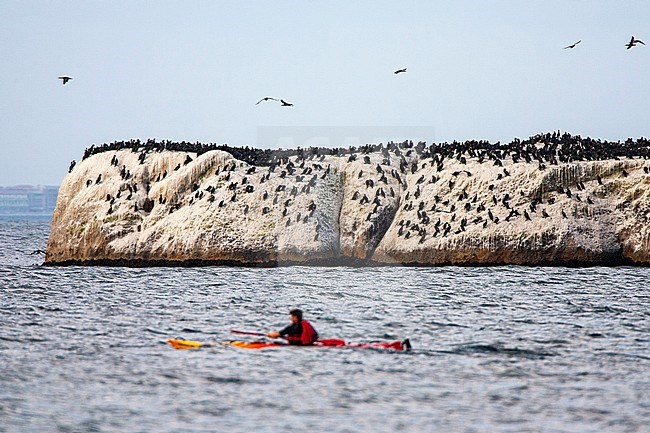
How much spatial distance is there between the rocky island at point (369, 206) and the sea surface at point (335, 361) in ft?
33.7

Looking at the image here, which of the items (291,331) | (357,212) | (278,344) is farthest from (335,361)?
(357,212)

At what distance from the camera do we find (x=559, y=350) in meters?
29.0

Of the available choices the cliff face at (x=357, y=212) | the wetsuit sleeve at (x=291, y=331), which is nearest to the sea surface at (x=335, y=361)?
the wetsuit sleeve at (x=291, y=331)

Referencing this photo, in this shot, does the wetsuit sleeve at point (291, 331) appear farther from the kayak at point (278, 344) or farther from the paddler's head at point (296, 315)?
the kayak at point (278, 344)

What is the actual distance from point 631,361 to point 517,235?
30.8 meters

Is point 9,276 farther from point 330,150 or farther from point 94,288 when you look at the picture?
point 330,150

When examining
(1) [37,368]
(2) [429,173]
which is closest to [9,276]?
(2) [429,173]

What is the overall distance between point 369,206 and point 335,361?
36.4 metres

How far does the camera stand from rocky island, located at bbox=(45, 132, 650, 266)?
191ft

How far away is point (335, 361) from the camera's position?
89.8 feet

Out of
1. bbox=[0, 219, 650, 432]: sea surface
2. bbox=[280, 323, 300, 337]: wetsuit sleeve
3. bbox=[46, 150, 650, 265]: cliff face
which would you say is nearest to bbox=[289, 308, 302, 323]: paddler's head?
bbox=[280, 323, 300, 337]: wetsuit sleeve

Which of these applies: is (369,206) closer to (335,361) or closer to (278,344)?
(278,344)

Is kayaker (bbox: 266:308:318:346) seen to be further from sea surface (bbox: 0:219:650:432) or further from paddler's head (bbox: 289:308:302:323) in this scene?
sea surface (bbox: 0:219:650:432)

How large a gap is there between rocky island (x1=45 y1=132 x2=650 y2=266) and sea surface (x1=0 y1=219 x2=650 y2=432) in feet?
33.7
